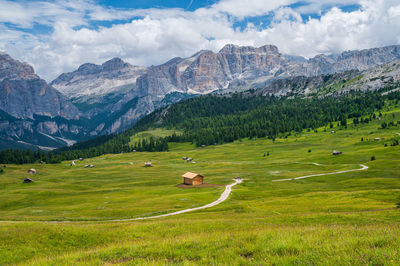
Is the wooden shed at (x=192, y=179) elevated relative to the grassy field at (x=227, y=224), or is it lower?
lower

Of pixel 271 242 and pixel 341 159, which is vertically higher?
pixel 271 242

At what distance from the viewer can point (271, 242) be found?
12.9 m

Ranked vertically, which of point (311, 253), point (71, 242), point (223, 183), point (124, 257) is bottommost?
point (223, 183)

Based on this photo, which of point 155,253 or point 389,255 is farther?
point 155,253

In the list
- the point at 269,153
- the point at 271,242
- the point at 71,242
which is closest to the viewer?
the point at 271,242

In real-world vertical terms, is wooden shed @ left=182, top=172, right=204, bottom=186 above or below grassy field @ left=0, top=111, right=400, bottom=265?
below

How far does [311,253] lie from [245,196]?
234 ft

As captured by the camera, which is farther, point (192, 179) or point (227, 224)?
point (192, 179)

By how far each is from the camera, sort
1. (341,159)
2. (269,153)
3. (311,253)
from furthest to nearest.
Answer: (269,153), (341,159), (311,253)

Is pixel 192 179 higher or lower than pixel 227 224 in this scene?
lower

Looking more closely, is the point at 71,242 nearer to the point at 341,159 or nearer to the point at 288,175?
the point at 288,175

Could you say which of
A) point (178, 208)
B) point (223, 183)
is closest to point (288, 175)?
point (223, 183)

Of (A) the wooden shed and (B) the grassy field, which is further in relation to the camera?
(A) the wooden shed

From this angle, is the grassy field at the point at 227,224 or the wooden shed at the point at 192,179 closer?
the grassy field at the point at 227,224
